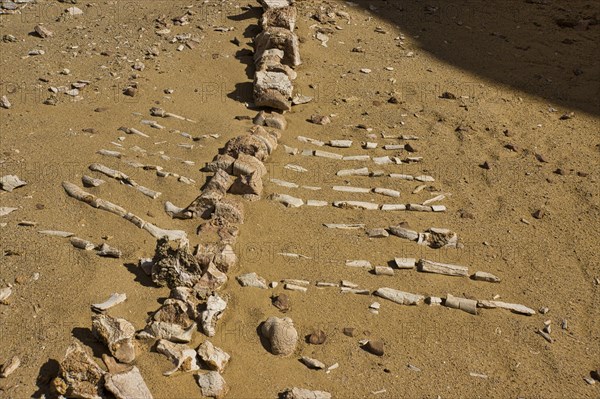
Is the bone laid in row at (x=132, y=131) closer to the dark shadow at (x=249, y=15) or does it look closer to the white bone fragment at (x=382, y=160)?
the white bone fragment at (x=382, y=160)

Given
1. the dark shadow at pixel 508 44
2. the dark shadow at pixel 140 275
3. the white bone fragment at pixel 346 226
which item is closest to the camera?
the dark shadow at pixel 140 275

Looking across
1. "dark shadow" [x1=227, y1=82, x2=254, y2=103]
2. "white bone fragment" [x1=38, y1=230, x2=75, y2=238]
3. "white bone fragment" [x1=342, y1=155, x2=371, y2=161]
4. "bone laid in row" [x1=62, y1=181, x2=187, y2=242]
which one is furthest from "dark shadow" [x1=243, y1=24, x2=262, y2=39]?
"white bone fragment" [x1=38, y1=230, x2=75, y2=238]

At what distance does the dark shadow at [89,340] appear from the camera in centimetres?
409

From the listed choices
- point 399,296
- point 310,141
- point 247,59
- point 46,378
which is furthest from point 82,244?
point 247,59

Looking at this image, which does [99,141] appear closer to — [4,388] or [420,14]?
[4,388]

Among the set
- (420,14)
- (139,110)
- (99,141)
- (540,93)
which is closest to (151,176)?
(99,141)

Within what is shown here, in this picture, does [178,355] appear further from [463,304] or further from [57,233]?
[463,304]

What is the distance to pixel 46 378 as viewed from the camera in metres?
3.88

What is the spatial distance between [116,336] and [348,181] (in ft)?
10.1

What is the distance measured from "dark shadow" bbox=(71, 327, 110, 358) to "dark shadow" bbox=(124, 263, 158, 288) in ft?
2.01

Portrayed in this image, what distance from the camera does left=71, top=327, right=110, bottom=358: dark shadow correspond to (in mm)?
4086

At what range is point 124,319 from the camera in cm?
430

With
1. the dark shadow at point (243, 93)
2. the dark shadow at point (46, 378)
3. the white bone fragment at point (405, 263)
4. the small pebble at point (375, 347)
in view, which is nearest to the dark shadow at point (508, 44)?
the dark shadow at point (243, 93)

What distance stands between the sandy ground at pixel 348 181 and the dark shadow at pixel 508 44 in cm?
4
